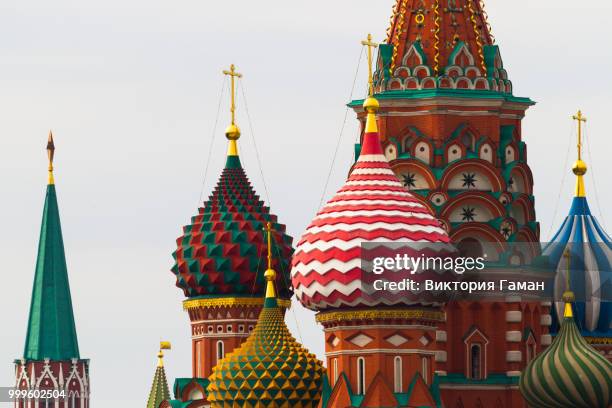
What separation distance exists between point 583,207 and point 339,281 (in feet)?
49.5

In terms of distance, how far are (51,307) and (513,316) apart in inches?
1331

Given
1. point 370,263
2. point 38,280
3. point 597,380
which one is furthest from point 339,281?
point 38,280

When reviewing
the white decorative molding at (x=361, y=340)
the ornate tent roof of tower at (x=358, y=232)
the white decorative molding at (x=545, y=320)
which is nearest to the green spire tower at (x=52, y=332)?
the white decorative molding at (x=545, y=320)

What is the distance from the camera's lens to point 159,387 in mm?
138000

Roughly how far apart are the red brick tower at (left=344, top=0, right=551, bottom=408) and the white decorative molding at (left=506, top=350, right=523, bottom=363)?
0.10 ft

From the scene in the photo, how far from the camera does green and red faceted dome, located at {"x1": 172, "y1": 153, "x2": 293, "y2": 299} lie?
12600 cm

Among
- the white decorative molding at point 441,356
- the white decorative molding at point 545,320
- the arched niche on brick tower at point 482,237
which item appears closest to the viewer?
the white decorative molding at point 441,356

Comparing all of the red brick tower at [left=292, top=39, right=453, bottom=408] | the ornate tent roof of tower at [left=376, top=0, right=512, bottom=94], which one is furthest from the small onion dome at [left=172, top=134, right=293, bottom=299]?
the red brick tower at [left=292, top=39, right=453, bottom=408]

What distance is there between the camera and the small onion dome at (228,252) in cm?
12600

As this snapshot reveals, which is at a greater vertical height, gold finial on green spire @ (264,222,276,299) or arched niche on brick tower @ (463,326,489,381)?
gold finial on green spire @ (264,222,276,299)

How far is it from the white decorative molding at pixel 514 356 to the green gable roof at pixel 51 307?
3360 cm

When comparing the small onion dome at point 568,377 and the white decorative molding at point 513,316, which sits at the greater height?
the white decorative molding at point 513,316

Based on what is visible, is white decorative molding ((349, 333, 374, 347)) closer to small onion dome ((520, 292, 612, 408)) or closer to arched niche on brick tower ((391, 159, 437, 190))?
small onion dome ((520, 292, 612, 408))

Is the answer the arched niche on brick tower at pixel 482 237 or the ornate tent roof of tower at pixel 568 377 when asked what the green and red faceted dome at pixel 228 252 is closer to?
the arched niche on brick tower at pixel 482 237
